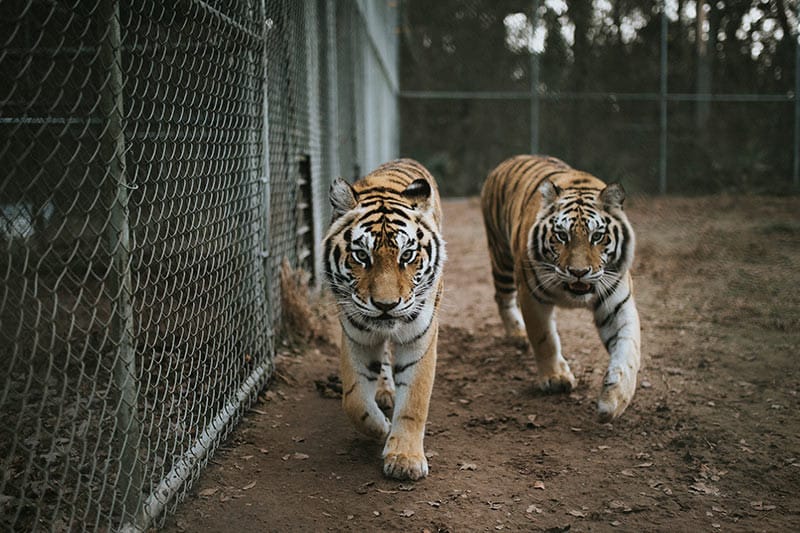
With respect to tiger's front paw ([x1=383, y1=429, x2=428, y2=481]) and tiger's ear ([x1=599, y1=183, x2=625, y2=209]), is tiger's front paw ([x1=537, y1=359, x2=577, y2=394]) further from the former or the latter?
tiger's front paw ([x1=383, y1=429, x2=428, y2=481])

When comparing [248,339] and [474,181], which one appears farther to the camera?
[474,181]

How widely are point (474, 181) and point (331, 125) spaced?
31.8 feet

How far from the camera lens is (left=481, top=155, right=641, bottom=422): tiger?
3.54 meters

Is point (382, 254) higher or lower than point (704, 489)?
higher

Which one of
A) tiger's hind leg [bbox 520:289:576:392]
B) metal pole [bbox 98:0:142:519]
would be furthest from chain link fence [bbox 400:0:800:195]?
metal pole [bbox 98:0:142:519]

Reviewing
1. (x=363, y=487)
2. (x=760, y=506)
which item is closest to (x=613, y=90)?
(x=760, y=506)

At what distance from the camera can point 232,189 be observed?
3.41 m

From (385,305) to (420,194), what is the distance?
0.62m

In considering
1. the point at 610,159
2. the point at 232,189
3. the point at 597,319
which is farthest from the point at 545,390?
the point at 610,159

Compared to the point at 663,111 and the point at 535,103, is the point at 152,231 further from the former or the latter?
the point at 663,111

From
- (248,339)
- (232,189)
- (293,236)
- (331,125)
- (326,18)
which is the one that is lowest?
(248,339)

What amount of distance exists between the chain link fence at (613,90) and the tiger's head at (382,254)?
11348mm

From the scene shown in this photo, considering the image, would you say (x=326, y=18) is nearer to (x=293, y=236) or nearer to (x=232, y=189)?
(x=293, y=236)

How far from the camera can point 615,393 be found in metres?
3.28
